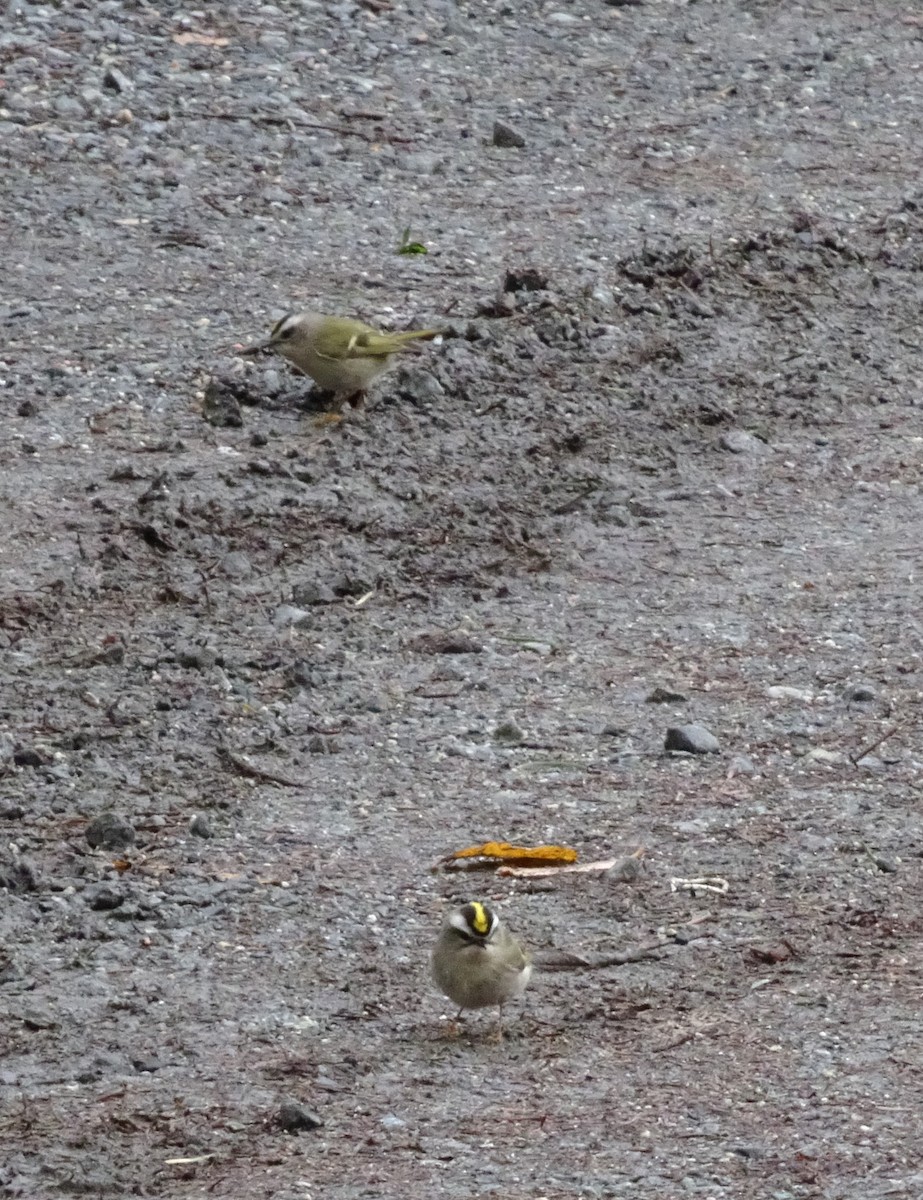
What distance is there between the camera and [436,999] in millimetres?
5781

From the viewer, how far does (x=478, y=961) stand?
543cm

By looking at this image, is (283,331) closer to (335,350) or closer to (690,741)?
(335,350)

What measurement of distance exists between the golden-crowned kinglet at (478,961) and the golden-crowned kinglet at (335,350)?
3.96 m

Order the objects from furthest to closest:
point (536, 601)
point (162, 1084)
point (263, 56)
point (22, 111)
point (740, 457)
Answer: point (263, 56) → point (22, 111) → point (740, 457) → point (536, 601) → point (162, 1084)

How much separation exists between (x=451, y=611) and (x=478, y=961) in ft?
9.42

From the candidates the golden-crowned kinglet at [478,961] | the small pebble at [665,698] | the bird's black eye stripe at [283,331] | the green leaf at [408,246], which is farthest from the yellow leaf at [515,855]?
the green leaf at [408,246]

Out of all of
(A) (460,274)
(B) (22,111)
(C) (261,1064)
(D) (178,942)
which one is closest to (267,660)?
(D) (178,942)

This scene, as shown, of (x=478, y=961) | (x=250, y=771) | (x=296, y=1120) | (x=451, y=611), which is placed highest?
(x=478, y=961)

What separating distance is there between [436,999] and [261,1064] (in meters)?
0.60

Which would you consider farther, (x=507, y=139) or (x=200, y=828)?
(x=507, y=139)

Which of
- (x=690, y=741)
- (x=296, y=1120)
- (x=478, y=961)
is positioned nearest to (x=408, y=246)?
(x=690, y=741)

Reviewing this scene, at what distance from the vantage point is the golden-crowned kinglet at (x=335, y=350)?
928 centimetres

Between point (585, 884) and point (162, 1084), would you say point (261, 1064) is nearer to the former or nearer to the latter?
point (162, 1084)

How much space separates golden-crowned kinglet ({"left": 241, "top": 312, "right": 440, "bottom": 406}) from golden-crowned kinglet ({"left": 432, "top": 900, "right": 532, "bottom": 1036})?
3.96 meters
